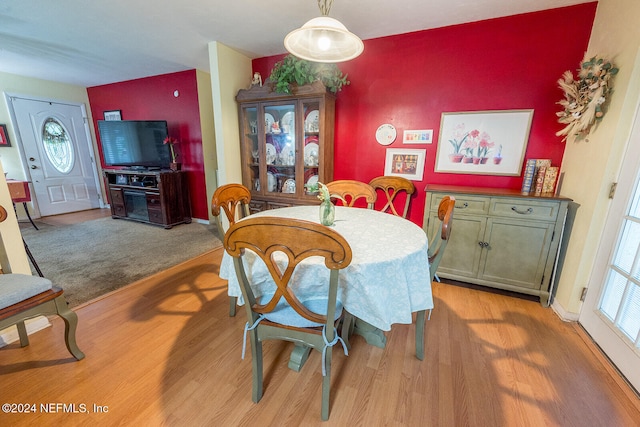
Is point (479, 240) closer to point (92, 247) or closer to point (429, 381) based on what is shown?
point (429, 381)

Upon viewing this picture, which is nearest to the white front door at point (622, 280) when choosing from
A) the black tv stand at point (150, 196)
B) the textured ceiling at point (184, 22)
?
the textured ceiling at point (184, 22)

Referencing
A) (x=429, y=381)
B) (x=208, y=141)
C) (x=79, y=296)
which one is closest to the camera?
(x=429, y=381)

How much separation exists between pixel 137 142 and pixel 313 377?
443 cm

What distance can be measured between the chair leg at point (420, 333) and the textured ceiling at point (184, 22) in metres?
2.25

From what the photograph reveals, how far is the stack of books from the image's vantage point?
2.06 meters

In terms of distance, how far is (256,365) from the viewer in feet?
3.83

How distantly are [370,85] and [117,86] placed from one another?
463cm

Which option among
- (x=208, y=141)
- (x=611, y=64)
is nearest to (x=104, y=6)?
(x=208, y=141)

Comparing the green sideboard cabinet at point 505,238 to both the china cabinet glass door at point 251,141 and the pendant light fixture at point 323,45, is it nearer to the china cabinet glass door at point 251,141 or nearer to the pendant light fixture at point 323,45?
the pendant light fixture at point 323,45

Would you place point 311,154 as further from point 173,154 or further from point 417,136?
point 173,154

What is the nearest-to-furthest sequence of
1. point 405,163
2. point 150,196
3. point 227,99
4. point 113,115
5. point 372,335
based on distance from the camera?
point 372,335, point 405,163, point 227,99, point 150,196, point 113,115

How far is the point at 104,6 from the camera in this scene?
2031mm

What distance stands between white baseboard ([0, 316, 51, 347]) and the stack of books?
379 centimetres

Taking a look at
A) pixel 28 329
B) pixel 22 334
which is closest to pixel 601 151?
pixel 22 334
